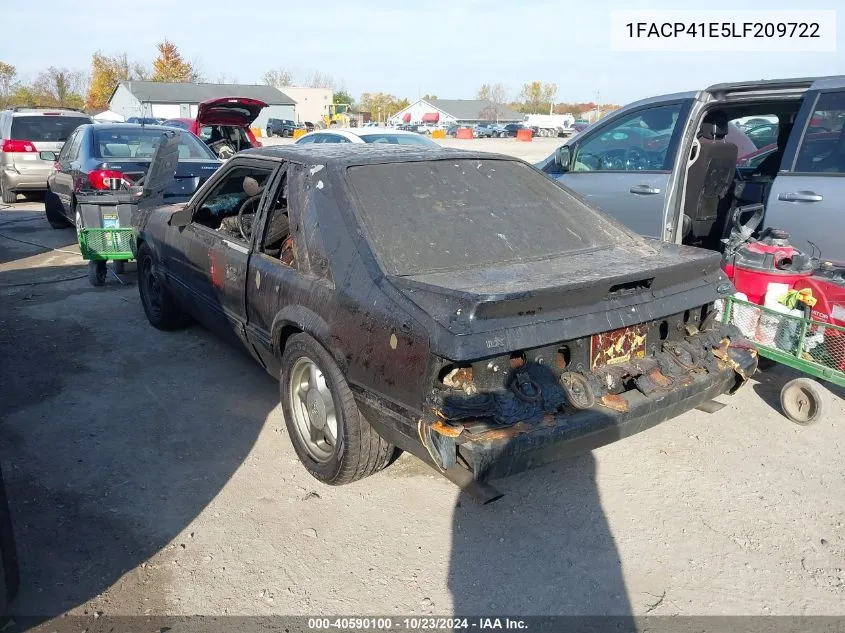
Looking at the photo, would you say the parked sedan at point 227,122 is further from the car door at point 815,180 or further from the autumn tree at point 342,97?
the autumn tree at point 342,97

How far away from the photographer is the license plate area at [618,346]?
299 centimetres

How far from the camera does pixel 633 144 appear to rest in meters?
6.01

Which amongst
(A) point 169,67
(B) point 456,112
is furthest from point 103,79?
(B) point 456,112

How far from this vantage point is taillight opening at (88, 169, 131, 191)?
797cm

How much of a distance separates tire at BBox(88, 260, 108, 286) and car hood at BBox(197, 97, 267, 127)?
15.4ft

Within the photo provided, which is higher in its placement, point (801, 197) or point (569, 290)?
point (801, 197)

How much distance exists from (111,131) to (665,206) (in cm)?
741

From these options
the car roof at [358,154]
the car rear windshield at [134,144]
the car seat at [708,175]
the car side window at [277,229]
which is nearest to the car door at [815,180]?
the car seat at [708,175]

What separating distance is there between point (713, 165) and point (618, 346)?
11.4 ft

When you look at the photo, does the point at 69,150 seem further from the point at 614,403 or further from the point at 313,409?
the point at 614,403

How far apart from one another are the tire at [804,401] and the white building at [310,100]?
269ft

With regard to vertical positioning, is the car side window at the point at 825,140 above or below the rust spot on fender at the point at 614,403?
above

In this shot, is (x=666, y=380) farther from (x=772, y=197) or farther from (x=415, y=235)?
(x=772, y=197)

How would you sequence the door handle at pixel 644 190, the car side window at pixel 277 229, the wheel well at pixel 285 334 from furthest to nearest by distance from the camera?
1. the door handle at pixel 644 190
2. the car side window at pixel 277 229
3. the wheel well at pixel 285 334
